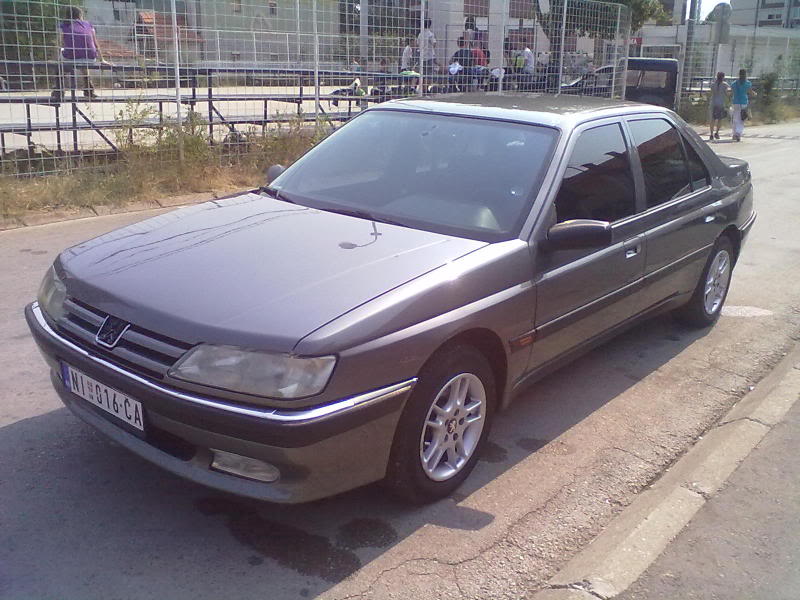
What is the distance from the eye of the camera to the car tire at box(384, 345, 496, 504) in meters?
3.15

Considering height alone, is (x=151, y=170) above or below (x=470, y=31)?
below

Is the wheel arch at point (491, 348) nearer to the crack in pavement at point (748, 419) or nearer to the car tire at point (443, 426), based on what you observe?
the car tire at point (443, 426)

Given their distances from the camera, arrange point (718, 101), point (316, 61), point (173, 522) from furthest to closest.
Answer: point (718, 101), point (316, 61), point (173, 522)

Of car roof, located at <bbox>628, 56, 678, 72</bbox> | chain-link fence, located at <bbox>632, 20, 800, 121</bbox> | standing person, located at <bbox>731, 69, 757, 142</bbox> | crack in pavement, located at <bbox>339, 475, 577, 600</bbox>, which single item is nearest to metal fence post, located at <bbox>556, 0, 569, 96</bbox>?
car roof, located at <bbox>628, 56, 678, 72</bbox>

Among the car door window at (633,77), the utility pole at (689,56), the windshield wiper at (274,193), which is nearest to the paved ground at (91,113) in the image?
the windshield wiper at (274,193)

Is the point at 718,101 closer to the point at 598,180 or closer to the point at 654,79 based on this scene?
the point at 654,79

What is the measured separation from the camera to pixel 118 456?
11.9ft

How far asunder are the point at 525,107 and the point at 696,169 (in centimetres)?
154

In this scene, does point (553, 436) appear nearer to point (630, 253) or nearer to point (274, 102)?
point (630, 253)

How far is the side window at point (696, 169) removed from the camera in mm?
5297

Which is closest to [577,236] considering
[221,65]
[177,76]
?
[177,76]

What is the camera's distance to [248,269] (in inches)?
127

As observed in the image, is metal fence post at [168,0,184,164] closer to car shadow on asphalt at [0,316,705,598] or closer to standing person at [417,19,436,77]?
standing person at [417,19,436,77]

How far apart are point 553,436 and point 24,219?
6.18m
